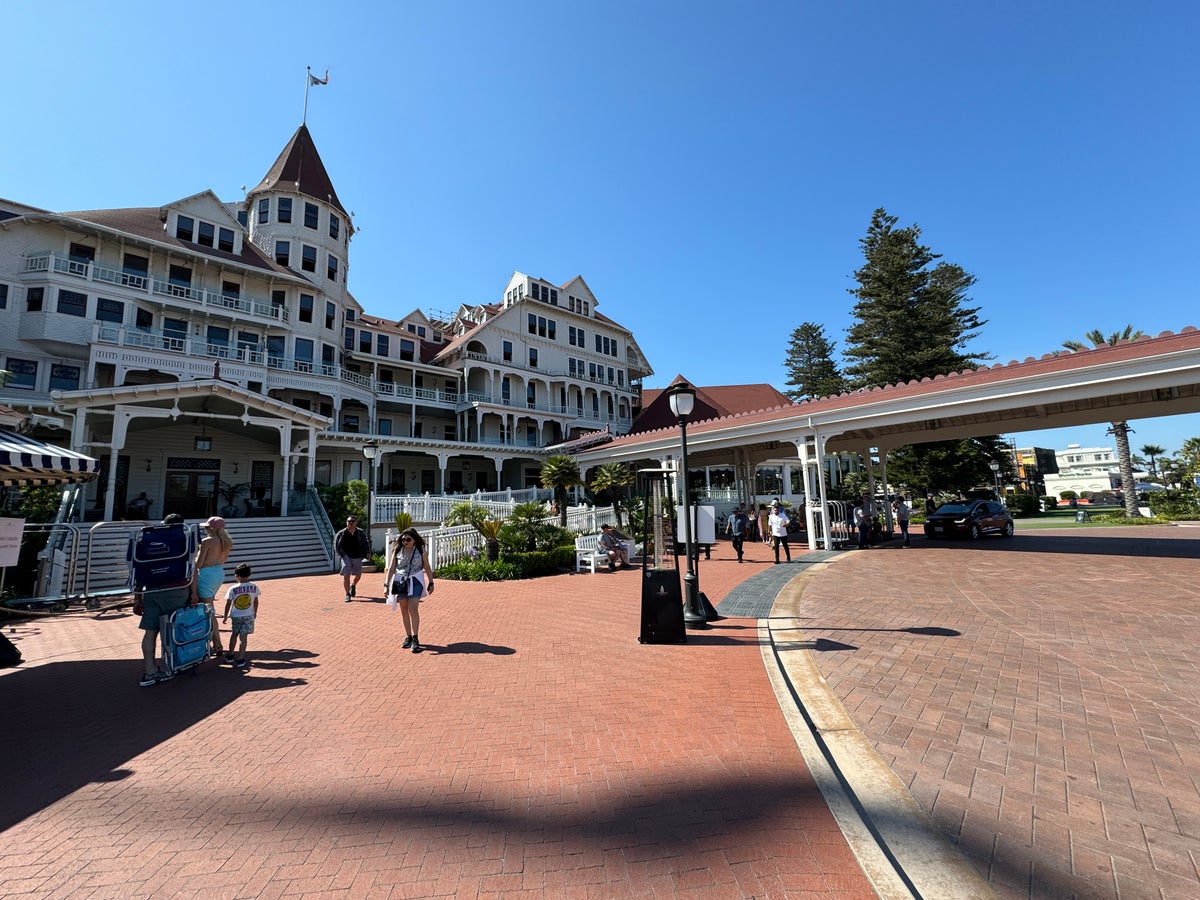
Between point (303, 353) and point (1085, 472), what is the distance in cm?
13009

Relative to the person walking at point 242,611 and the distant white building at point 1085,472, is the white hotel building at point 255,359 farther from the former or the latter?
the distant white building at point 1085,472

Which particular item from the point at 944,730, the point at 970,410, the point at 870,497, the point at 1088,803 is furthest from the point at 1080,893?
the point at 870,497

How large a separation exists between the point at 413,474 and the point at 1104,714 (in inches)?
1194

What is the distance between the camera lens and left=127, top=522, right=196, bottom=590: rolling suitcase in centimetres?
520

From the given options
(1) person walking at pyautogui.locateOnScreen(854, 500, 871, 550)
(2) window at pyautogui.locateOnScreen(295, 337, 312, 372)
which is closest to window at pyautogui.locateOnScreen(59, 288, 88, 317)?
(2) window at pyautogui.locateOnScreen(295, 337, 312, 372)

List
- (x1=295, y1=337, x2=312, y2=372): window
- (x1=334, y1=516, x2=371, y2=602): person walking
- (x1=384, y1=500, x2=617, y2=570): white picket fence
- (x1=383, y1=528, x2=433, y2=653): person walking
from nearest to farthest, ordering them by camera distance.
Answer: (x1=383, y1=528, x2=433, y2=653): person walking → (x1=334, y1=516, x2=371, y2=602): person walking → (x1=384, y1=500, x2=617, y2=570): white picket fence → (x1=295, y1=337, x2=312, y2=372): window

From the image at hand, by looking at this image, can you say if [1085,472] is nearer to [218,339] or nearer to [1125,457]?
[1125,457]

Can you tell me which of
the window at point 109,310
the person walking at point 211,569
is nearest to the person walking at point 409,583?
the person walking at point 211,569

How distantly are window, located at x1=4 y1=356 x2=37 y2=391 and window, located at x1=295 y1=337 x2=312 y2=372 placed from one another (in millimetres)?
9385

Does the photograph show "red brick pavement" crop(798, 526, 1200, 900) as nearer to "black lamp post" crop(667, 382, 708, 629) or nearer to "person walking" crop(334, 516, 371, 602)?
"black lamp post" crop(667, 382, 708, 629)

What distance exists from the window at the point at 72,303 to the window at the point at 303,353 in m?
7.92

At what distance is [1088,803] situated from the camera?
9.38 ft

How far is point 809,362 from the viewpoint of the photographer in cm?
5084

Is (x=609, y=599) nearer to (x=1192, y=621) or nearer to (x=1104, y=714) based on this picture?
(x=1104, y=714)
